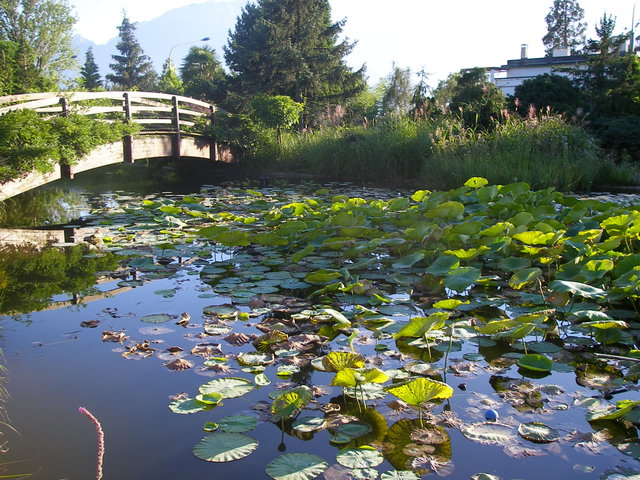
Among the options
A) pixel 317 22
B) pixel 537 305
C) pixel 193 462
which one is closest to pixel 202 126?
pixel 317 22

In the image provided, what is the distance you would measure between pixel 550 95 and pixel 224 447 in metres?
11.9

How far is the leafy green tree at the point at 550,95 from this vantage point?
37.6ft

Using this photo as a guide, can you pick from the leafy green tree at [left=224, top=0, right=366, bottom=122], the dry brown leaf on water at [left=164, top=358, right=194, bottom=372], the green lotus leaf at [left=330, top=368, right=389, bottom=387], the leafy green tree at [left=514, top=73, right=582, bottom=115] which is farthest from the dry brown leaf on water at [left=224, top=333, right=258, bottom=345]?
the leafy green tree at [left=224, top=0, right=366, bottom=122]

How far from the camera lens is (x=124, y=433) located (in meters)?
1.59

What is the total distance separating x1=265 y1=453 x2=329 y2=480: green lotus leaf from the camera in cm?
134

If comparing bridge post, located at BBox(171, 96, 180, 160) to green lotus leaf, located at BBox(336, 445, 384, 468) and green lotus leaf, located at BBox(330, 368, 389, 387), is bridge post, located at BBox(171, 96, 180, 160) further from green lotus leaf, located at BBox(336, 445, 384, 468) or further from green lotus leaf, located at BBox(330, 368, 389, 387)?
green lotus leaf, located at BBox(336, 445, 384, 468)

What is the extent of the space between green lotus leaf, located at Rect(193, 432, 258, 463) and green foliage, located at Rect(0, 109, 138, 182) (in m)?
5.41

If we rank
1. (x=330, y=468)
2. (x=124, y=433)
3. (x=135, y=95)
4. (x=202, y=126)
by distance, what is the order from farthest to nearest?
(x=202, y=126), (x=135, y=95), (x=124, y=433), (x=330, y=468)

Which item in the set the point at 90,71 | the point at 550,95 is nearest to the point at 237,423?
the point at 550,95

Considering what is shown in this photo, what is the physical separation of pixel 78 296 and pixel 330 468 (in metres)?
2.15

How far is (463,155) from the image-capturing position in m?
8.65

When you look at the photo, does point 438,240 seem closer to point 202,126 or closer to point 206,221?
point 206,221

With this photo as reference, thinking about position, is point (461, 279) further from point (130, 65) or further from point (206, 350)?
point (130, 65)

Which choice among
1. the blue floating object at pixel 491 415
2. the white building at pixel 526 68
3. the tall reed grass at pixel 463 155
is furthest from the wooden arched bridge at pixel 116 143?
the white building at pixel 526 68
